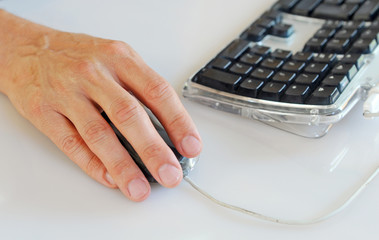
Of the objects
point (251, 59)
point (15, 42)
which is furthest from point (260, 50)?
point (15, 42)

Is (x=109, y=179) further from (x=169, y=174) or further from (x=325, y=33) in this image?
(x=325, y=33)

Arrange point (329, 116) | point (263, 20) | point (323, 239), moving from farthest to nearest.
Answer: point (263, 20)
point (329, 116)
point (323, 239)

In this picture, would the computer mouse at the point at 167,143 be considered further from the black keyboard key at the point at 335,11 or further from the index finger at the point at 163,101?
the black keyboard key at the point at 335,11

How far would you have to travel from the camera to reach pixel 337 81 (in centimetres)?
69

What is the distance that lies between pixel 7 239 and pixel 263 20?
526mm

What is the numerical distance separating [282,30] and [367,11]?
15 cm

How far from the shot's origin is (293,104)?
68 cm

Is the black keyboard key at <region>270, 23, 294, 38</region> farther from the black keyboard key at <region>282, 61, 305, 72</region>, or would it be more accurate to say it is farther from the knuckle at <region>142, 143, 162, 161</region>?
the knuckle at <region>142, 143, 162, 161</region>

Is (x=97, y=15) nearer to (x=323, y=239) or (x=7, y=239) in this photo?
(x=7, y=239)

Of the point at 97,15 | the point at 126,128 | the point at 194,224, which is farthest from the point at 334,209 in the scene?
the point at 97,15

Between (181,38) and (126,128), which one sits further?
(181,38)

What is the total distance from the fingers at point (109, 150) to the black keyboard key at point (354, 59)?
13.2 inches

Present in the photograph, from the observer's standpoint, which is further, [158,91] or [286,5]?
[286,5]

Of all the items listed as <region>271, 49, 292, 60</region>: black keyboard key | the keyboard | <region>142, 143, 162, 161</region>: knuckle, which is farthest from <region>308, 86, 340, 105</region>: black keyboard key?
<region>142, 143, 162, 161</region>: knuckle
